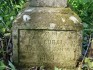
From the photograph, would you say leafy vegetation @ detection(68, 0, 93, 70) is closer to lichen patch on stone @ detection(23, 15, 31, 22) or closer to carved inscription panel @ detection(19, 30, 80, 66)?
carved inscription panel @ detection(19, 30, 80, 66)

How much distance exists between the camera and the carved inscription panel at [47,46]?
3.12m

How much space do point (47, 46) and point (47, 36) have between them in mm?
99

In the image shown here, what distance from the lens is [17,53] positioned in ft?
10.4

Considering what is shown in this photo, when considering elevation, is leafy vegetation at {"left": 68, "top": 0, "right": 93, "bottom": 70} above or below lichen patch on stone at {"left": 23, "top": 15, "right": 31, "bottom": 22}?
below

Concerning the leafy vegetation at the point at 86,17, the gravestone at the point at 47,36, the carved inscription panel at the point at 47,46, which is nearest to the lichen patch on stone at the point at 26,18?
the gravestone at the point at 47,36

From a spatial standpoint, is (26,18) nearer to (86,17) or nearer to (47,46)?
(47,46)

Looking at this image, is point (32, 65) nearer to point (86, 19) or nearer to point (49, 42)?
point (49, 42)

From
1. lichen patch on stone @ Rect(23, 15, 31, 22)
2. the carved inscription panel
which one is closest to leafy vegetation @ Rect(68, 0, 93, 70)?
the carved inscription panel

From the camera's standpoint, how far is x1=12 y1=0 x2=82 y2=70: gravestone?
122 inches

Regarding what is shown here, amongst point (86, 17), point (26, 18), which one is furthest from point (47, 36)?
point (86, 17)

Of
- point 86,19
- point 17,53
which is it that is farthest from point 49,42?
point 86,19

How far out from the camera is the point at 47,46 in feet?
10.3

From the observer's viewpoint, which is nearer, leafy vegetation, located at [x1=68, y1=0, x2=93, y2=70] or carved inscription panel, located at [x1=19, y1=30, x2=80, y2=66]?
carved inscription panel, located at [x1=19, y1=30, x2=80, y2=66]

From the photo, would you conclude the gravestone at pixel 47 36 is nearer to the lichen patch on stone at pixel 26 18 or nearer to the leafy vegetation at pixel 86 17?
the lichen patch on stone at pixel 26 18
